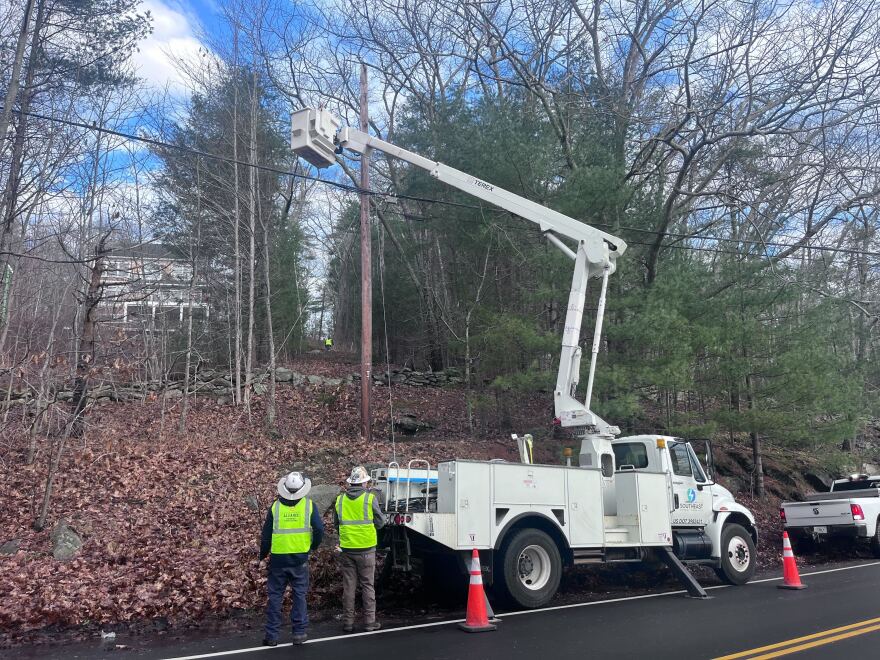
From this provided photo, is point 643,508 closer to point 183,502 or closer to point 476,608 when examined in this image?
point 476,608

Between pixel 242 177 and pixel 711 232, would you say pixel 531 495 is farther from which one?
pixel 242 177

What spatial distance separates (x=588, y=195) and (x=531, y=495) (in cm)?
925

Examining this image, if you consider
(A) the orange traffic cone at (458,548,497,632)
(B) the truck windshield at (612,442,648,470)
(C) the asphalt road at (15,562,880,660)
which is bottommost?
(C) the asphalt road at (15,562,880,660)

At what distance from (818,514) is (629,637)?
9.81 metres

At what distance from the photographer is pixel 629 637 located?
7543 mm

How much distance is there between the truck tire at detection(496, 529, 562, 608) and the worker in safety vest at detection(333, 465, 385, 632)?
6.11 feet

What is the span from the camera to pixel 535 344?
1605 cm

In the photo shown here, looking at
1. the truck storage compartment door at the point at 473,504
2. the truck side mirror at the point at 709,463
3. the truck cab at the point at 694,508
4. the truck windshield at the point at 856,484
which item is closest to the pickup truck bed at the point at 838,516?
the truck windshield at the point at 856,484

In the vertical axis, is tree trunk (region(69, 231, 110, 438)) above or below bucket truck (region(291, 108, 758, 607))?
above

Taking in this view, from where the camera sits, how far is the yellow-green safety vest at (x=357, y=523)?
26.7 ft

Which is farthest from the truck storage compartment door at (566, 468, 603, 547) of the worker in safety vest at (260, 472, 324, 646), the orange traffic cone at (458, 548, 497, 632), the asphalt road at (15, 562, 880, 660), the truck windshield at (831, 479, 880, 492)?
the truck windshield at (831, 479, 880, 492)

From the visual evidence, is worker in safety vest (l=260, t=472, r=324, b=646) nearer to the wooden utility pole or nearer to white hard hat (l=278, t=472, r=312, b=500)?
white hard hat (l=278, t=472, r=312, b=500)

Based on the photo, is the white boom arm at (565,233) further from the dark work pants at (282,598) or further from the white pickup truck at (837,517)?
the white pickup truck at (837,517)

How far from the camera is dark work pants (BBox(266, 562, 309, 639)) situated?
7.36 m
